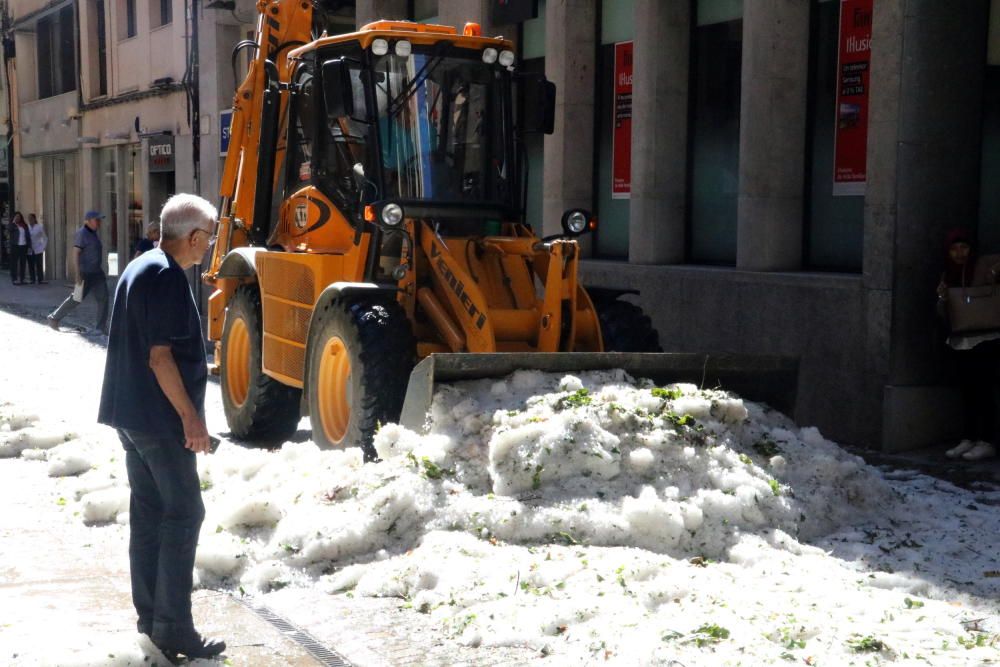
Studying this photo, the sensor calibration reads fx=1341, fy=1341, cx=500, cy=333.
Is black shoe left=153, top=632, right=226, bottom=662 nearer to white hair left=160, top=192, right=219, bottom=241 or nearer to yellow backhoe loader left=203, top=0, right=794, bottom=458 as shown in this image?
white hair left=160, top=192, right=219, bottom=241

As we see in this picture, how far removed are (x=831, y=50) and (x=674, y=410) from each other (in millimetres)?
5757

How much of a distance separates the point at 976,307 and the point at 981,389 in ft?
2.32

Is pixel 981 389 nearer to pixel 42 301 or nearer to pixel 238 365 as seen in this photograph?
pixel 238 365

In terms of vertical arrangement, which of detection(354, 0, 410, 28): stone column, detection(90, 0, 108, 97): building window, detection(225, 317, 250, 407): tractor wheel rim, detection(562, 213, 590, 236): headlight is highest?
detection(90, 0, 108, 97): building window

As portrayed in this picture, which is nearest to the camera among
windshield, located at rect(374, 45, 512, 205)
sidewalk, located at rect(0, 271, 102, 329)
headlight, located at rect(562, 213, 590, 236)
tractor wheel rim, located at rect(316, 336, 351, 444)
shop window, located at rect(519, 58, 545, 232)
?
tractor wheel rim, located at rect(316, 336, 351, 444)

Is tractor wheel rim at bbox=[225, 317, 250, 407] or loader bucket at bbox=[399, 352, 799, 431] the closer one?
loader bucket at bbox=[399, 352, 799, 431]

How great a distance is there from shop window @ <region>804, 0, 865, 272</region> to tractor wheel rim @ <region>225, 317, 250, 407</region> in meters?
5.19

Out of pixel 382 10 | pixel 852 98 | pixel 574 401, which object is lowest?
pixel 574 401

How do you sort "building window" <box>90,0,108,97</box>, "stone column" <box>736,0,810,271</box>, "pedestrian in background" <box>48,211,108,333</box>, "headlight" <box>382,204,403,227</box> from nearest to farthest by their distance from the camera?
"headlight" <box>382,204,403,227</box>
"stone column" <box>736,0,810,271</box>
"pedestrian in background" <box>48,211,108,333</box>
"building window" <box>90,0,108,97</box>

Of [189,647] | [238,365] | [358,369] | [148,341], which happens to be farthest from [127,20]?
[189,647]

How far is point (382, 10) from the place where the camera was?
770 inches

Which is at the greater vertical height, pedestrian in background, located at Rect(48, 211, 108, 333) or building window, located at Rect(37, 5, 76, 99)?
building window, located at Rect(37, 5, 76, 99)

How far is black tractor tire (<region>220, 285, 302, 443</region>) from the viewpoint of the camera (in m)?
10.8

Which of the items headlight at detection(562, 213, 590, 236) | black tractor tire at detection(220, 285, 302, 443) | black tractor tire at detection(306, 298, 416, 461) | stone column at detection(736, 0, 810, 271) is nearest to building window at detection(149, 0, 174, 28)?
black tractor tire at detection(220, 285, 302, 443)
